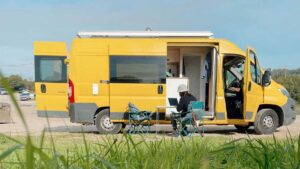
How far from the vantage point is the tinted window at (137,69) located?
13203 millimetres

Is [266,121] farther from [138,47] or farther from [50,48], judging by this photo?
[50,48]

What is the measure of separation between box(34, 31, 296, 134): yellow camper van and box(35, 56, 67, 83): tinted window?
62 cm

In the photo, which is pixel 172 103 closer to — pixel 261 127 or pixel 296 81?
pixel 261 127

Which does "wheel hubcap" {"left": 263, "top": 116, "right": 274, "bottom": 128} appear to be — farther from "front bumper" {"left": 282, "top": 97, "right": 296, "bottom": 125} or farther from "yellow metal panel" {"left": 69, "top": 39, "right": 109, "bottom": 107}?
"yellow metal panel" {"left": 69, "top": 39, "right": 109, "bottom": 107}

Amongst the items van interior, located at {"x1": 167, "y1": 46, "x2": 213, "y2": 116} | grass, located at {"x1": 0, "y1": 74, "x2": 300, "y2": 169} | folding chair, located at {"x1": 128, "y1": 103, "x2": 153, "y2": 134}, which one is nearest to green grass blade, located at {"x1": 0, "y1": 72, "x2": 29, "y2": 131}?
grass, located at {"x1": 0, "y1": 74, "x2": 300, "y2": 169}

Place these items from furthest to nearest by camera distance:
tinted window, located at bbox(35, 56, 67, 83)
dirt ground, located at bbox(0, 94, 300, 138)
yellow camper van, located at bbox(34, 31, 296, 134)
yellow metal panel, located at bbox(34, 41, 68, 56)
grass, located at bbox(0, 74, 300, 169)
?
tinted window, located at bbox(35, 56, 67, 83), yellow metal panel, located at bbox(34, 41, 68, 56), yellow camper van, located at bbox(34, 31, 296, 134), grass, located at bbox(0, 74, 300, 169), dirt ground, located at bbox(0, 94, 300, 138)

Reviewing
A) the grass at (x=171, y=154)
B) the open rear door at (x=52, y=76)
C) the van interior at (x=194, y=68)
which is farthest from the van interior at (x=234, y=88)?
the grass at (x=171, y=154)

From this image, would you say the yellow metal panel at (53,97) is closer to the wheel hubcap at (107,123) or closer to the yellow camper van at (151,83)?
the yellow camper van at (151,83)

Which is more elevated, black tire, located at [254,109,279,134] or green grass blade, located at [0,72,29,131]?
green grass blade, located at [0,72,29,131]

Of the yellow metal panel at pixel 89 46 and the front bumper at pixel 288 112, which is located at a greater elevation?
the yellow metal panel at pixel 89 46

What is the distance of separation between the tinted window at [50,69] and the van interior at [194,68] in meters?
3.49

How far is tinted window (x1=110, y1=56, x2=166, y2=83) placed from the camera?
13.2m

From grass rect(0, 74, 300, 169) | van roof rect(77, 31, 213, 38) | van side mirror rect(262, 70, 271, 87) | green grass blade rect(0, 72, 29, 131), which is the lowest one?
grass rect(0, 74, 300, 169)

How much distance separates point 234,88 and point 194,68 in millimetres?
1922
